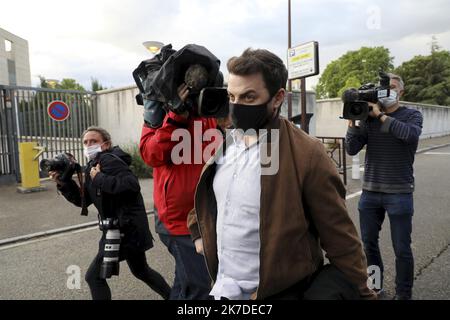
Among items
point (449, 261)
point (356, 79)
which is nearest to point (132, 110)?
point (449, 261)

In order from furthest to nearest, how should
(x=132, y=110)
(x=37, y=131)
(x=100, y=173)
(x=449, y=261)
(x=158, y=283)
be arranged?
(x=132, y=110) → (x=37, y=131) → (x=449, y=261) → (x=158, y=283) → (x=100, y=173)

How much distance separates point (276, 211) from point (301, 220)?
0.11m

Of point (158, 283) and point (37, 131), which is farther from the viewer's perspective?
point (37, 131)

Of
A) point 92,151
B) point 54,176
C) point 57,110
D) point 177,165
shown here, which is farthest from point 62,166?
point 57,110

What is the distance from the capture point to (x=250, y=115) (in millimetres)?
1618

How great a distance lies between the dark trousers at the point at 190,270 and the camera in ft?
7.16

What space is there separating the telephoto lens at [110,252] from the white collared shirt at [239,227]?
1362 mm

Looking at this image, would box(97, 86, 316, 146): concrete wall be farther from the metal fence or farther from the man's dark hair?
the man's dark hair

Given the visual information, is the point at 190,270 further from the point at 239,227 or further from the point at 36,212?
the point at 36,212

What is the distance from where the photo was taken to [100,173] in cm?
289

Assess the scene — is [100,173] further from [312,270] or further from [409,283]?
[409,283]

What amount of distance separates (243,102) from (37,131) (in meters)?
11.0

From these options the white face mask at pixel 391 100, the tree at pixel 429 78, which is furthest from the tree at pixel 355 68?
the white face mask at pixel 391 100

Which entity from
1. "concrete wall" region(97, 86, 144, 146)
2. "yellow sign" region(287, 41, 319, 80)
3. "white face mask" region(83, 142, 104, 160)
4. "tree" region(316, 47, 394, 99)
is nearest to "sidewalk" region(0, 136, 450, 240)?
"yellow sign" region(287, 41, 319, 80)
